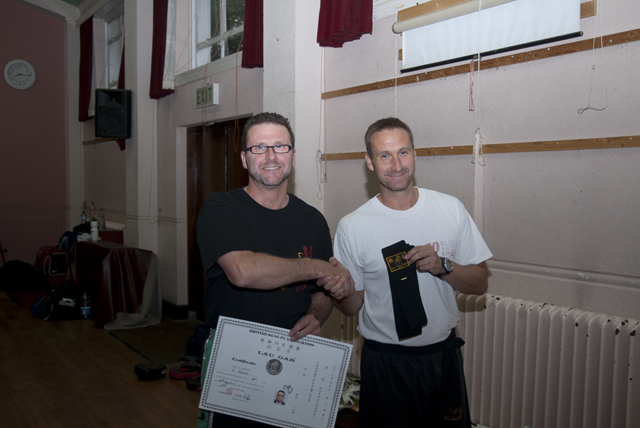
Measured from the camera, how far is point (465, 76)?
258cm

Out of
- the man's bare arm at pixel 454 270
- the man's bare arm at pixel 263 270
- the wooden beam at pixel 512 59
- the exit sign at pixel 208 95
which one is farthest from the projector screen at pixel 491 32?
the exit sign at pixel 208 95

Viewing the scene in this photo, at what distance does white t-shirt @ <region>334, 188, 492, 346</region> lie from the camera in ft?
5.24

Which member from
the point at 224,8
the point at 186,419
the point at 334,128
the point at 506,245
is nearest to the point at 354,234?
the point at 506,245

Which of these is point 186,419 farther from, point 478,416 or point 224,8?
point 224,8

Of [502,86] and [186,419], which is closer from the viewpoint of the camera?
[502,86]

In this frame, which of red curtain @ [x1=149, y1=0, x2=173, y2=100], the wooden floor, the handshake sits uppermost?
red curtain @ [x1=149, y1=0, x2=173, y2=100]

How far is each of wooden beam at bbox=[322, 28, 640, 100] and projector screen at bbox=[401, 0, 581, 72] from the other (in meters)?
0.04

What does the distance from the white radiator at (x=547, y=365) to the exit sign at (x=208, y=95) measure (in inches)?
127

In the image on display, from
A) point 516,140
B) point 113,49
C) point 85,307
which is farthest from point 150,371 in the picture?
point 113,49

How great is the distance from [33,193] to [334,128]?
6.75 meters

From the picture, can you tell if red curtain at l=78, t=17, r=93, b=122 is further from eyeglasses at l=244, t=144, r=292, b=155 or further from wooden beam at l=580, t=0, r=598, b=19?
wooden beam at l=580, t=0, r=598, b=19

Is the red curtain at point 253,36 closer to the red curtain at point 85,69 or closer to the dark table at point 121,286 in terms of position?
the dark table at point 121,286

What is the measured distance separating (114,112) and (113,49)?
2328 millimetres

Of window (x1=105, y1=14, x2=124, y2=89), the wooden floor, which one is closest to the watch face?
the wooden floor
